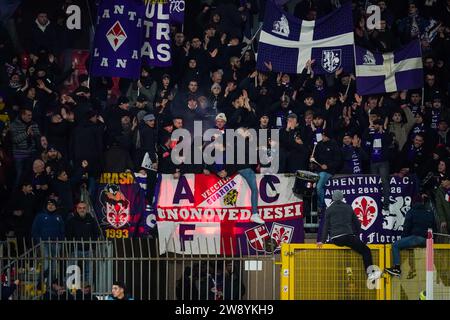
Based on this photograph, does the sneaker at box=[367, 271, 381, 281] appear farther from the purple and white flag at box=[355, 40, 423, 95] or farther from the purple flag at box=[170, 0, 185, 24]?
the purple flag at box=[170, 0, 185, 24]

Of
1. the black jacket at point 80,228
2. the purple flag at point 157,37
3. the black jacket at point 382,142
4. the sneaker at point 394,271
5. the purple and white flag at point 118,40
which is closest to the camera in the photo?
the sneaker at point 394,271

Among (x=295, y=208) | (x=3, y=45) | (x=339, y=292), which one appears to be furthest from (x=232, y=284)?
(x=3, y=45)

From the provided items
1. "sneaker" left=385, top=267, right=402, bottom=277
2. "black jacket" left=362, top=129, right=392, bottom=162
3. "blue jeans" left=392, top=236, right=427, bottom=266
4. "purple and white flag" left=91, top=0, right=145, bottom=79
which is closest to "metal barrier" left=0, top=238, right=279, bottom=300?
"sneaker" left=385, top=267, right=402, bottom=277

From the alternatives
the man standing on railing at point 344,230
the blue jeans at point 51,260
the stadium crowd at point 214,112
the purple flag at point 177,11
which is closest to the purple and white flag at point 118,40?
the stadium crowd at point 214,112

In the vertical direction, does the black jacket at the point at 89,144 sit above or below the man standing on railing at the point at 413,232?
above

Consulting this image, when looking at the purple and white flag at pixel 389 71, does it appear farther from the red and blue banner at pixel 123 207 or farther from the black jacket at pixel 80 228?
the black jacket at pixel 80 228

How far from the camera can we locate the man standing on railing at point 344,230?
22391mm

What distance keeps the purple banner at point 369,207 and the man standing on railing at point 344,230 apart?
11.3 feet

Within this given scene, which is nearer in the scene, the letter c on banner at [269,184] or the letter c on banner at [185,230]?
the letter c on banner at [185,230]

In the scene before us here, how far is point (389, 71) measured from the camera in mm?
29266

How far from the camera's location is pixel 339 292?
22.5m

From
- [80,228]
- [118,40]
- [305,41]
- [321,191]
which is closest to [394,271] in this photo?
[321,191]

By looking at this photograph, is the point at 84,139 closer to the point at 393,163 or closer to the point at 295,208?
the point at 295,208

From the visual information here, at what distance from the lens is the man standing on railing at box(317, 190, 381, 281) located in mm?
22391
